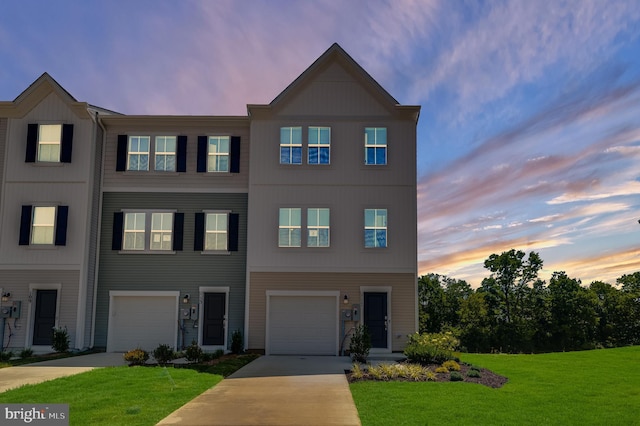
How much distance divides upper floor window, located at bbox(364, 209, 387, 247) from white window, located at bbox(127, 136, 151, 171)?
27.8ft

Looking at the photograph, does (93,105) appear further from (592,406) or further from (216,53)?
(592,406)

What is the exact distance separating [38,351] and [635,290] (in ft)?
117

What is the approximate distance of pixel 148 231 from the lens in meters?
20.0

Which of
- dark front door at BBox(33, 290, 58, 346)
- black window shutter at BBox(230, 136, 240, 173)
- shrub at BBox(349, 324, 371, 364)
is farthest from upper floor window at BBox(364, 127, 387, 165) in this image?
dark front door at BBox(33, 290, 58, 346)

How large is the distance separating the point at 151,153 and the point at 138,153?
505 mm

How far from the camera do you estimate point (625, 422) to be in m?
9.03

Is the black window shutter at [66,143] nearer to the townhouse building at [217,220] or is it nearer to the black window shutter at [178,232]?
the townhouse building at [217,220]

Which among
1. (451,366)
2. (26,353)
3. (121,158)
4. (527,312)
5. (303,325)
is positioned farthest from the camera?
(527,312)

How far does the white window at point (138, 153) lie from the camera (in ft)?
66.9

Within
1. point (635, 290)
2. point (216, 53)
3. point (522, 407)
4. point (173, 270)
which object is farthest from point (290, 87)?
point (635, 290)

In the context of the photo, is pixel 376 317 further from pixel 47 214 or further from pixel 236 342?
pixel 47 214

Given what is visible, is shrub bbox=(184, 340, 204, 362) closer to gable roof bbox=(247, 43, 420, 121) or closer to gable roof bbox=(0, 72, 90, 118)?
gable roof bbox=(247, 43, 420, 121)

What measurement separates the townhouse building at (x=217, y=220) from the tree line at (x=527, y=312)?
1535 cm

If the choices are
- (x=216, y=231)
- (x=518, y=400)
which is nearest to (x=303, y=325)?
(x=216, y=231)
